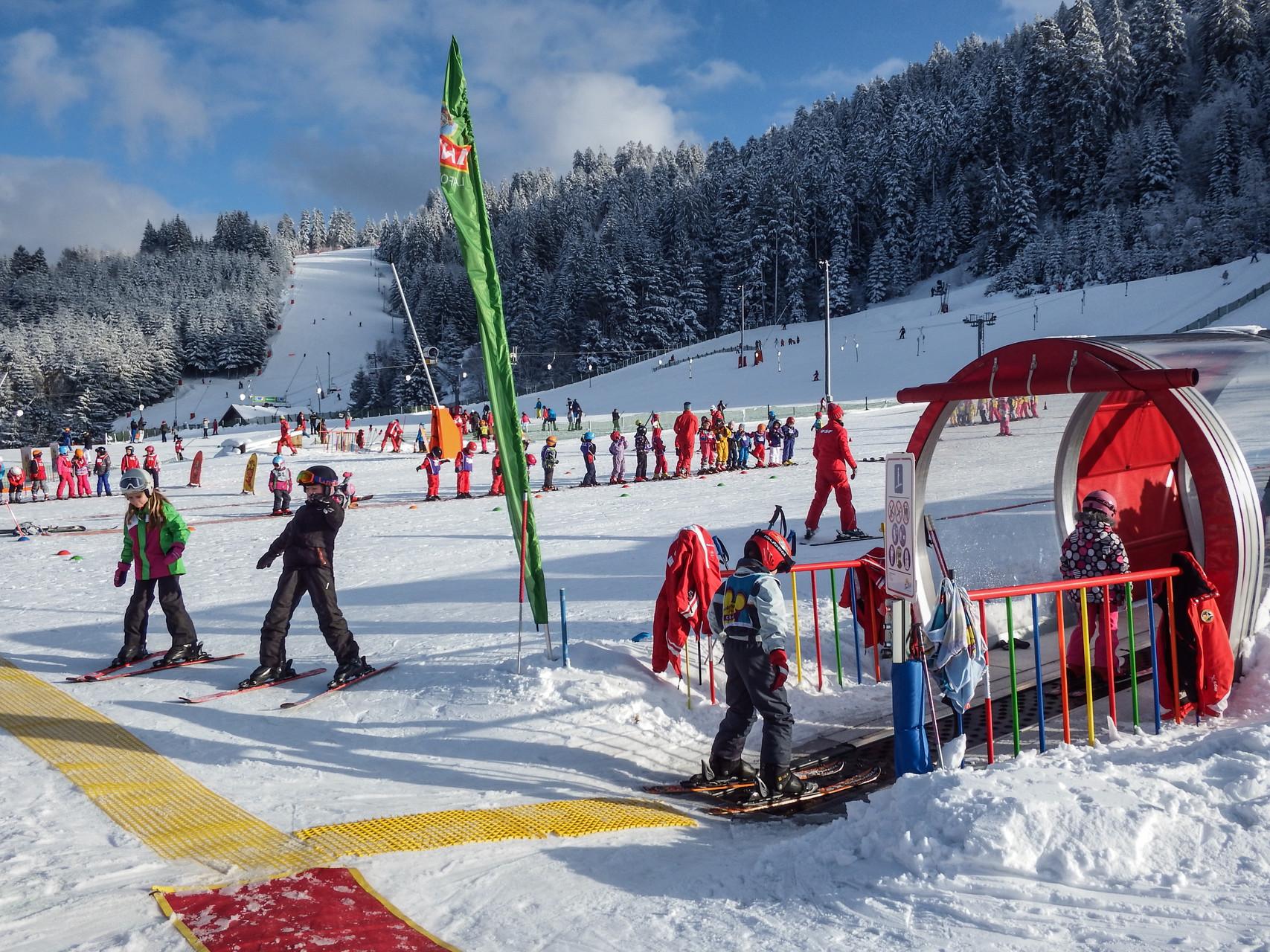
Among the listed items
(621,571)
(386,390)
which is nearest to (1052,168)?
(386,390)

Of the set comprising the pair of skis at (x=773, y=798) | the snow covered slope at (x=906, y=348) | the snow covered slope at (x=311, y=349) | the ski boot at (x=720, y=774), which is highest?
the snow covered slope at (x=311, y=349)

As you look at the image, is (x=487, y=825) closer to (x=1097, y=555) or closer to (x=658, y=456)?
(x=1097, y=555)

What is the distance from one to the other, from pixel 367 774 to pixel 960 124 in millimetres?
96521

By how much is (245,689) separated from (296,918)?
3630 millimetres

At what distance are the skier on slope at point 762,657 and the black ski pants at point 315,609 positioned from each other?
306 cm

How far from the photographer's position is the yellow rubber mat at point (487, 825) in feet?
13.5

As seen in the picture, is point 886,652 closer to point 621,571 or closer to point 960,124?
point 621,571

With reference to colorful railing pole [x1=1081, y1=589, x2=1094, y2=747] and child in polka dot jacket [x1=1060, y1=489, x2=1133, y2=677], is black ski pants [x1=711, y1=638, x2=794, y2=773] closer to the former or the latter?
colorful railing pole [x1=1081, y1=589, x2=1094, y2=747]

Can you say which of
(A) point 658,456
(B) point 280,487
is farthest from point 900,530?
(A) point 658,456

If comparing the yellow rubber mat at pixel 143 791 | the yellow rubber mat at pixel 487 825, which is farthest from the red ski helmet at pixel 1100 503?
the yellow rubber mat at pixel 143 791

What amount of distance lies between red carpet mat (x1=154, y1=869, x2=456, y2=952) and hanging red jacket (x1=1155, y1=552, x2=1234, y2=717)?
161 inches

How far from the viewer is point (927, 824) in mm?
3496

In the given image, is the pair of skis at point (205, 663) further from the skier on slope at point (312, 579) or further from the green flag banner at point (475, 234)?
the green flag banner at point (475, 234)

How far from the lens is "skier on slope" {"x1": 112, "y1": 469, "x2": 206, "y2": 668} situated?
23.2 feet
